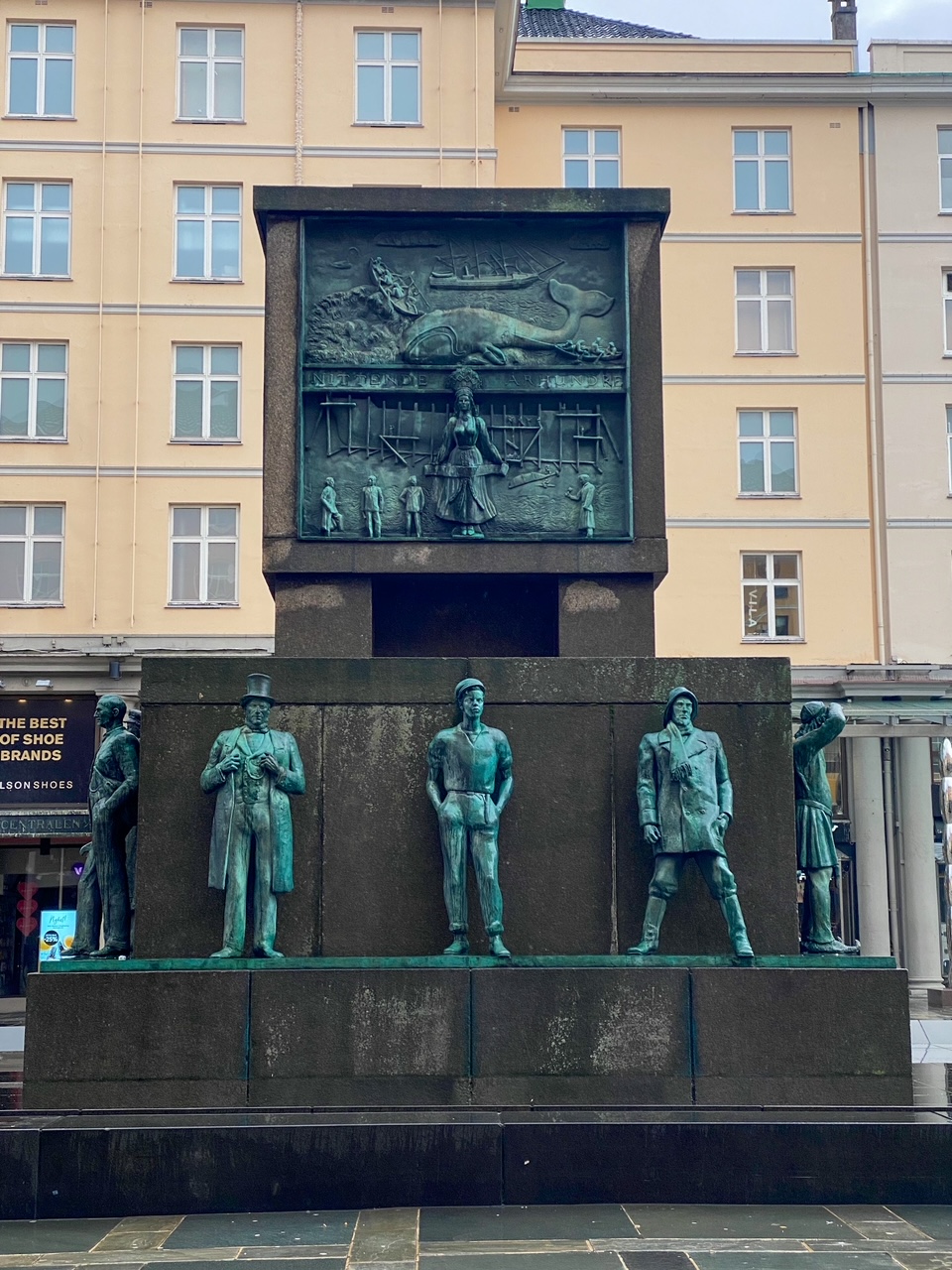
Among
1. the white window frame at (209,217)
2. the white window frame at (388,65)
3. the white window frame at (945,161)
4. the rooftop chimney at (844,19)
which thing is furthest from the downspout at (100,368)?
the white window frame at (945,161)

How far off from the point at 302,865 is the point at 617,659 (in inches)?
107

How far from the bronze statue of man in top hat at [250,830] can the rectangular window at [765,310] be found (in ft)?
96.5

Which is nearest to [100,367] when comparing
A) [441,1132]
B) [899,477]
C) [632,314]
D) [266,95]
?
[266,95]

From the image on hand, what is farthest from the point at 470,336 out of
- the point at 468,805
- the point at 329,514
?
the point at 468,805

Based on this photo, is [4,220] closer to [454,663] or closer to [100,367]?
[100,367]

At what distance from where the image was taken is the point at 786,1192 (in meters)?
10.4

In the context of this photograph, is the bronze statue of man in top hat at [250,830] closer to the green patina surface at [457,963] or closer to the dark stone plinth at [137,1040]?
the green patina surface at [457,963]

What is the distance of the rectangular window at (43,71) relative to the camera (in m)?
37.2

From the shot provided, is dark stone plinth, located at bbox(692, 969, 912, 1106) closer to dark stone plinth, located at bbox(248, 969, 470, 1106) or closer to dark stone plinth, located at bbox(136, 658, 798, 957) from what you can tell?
dark stone plinth, located at bbox(136, 658, 798, 957)

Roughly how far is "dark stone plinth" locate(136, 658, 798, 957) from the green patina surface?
40 centimetres

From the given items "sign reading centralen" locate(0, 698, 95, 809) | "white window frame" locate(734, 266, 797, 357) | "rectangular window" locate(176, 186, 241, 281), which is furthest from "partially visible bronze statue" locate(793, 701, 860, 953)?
"white window frame" locate(734, 266, 797, 357)

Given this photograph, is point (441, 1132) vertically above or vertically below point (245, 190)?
below

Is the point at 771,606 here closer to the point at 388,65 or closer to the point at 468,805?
the point at 388,65

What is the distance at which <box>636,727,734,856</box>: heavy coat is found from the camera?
1171 cm
